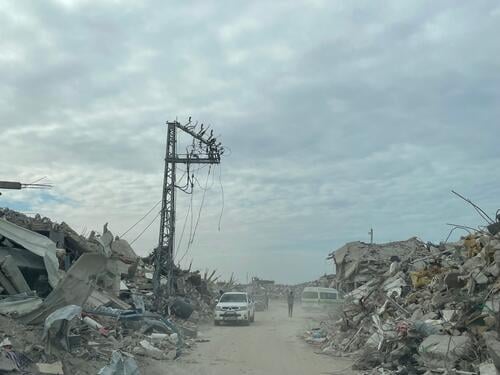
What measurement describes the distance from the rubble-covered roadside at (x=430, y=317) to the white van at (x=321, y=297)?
8964mm

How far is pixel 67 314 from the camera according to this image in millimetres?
10938

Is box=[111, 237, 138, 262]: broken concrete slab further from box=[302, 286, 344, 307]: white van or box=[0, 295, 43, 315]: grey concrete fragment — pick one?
box=[0, 295, 43, 315]: grey concrete fragment

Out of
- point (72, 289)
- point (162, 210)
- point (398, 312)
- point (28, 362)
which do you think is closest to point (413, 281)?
point (398, 312)

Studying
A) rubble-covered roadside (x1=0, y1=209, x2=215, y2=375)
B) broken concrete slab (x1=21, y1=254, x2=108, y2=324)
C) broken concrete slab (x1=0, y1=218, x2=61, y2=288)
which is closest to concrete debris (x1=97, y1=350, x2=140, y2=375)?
rubble-covered roadside (x1=0, y1=209, x2=215, y2=375)

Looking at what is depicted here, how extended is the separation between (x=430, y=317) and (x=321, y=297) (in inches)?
718

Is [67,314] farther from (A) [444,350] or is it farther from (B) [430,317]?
(B) [430,317]

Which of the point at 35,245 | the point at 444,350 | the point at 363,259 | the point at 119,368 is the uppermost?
the point at 35,245

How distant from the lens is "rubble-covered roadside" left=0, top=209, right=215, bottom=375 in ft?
34.5

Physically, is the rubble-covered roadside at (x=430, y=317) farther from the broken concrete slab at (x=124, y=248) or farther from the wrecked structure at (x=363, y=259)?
the broken concrete slab at (x=124, y=248)

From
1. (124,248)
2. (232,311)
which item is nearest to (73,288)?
(232,311)

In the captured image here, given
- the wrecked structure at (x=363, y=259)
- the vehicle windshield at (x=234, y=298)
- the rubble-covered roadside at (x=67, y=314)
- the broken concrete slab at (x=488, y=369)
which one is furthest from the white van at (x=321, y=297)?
the broken concrete slab at (x=488, y=369)

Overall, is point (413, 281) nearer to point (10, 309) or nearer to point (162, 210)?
point (10, 309)

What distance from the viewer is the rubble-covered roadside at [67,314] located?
10.5 m

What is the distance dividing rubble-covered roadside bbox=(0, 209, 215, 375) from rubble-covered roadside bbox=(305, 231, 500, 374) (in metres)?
5.44
